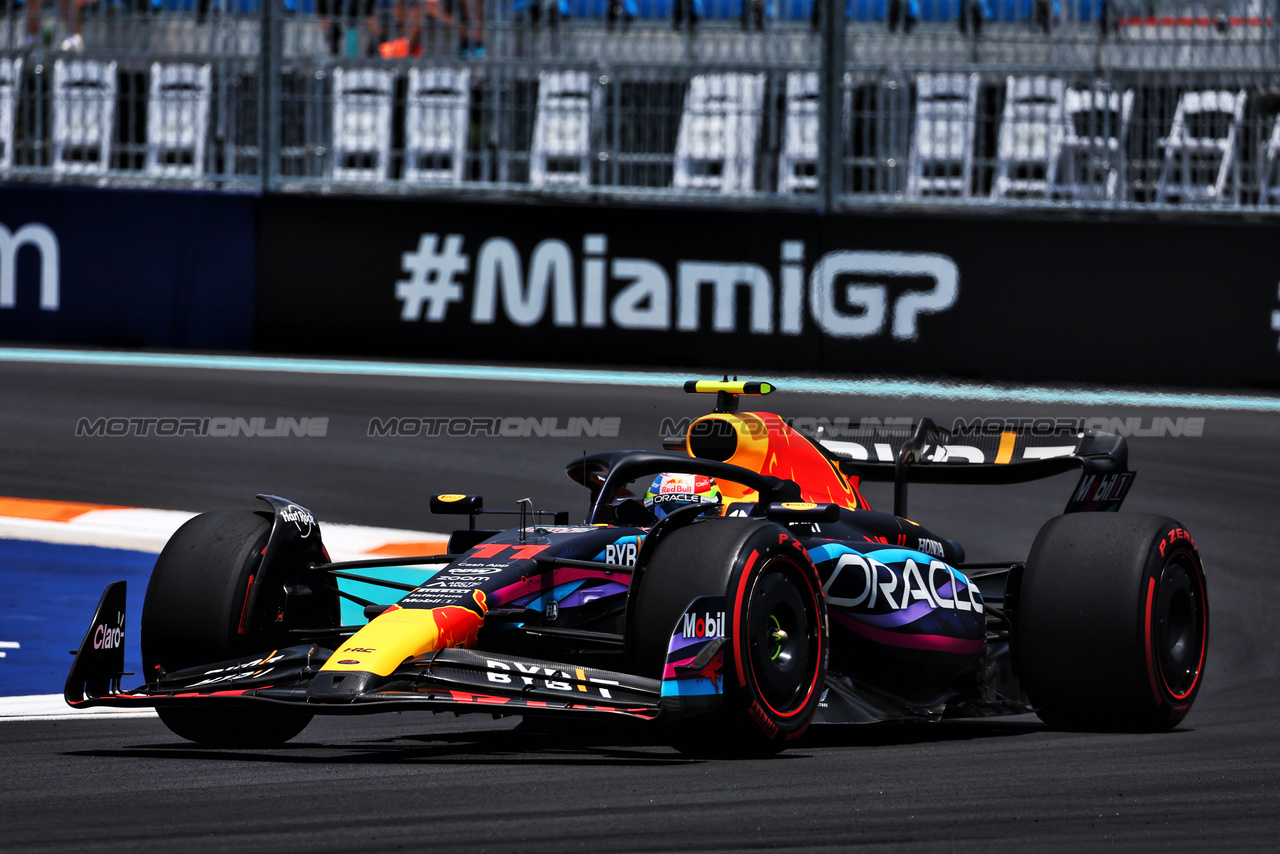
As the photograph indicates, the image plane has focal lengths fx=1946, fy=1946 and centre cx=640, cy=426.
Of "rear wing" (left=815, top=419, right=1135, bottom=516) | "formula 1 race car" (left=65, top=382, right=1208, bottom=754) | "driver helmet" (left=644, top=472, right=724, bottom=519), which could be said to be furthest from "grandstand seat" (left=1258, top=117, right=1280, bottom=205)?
"driver helmet" (left=644, top=472, right=724, bottom=519)

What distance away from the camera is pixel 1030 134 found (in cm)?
1244

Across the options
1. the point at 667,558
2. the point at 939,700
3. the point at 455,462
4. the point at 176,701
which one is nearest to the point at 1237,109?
the point at 455,462

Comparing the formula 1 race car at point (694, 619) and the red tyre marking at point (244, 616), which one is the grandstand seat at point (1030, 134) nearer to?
the formula 1 race car at point (694, 619)

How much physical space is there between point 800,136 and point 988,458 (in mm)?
5362

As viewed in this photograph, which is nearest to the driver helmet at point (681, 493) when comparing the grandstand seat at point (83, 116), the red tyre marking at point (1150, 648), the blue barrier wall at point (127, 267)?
the red tyre marking at point (1150, 648)

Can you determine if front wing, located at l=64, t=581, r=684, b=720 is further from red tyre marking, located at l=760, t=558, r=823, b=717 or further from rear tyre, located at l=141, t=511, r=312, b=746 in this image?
red tyre marking, located at l=760, t=558, r=823, b=717

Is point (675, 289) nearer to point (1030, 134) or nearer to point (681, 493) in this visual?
point (1030, 134)

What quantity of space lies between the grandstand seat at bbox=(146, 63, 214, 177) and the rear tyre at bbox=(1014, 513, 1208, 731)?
8.21 metres

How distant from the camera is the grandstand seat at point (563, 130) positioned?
12.9m

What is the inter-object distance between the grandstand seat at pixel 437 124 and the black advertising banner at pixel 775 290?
1.28 feet

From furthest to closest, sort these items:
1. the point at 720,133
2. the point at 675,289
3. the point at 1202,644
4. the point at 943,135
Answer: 1. the point at 720,133
2. the point at 943,135
3. the point at 675,289
4. the point at 1202,644

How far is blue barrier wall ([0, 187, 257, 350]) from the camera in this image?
12.9 m

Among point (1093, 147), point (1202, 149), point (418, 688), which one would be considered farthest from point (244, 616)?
point (1202, 149)

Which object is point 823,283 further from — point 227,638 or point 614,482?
point 227,638
